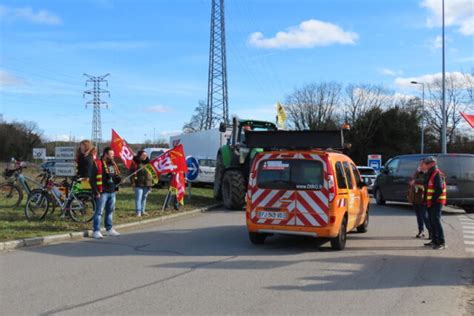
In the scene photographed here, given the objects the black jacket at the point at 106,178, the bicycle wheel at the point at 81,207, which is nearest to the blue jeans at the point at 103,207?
the black jacket at the point at 106,178

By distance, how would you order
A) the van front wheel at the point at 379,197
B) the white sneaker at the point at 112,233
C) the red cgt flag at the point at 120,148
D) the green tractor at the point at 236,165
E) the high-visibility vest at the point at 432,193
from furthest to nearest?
the van front wheel at the point at 379,197 → the green tractor at the point at 236,165 → the red cgt flag at the point at 120,148 → the white sneaker at the point at 112,233 → the high-visibility vest at the point at 432,193

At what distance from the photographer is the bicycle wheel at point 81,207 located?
12438 millimetres

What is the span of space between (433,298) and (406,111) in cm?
6670

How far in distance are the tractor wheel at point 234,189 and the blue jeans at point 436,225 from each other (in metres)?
7.16

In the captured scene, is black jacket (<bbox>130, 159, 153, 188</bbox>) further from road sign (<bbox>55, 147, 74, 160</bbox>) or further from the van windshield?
the van windshield

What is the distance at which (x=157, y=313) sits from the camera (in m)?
5.54

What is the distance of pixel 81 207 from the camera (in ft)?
41.3

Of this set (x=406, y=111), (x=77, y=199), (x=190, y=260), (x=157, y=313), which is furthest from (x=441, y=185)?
(x=406, y=111)

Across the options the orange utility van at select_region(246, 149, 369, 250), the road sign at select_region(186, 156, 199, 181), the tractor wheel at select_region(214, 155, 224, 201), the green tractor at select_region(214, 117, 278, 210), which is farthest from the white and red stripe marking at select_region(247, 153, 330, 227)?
the road sign at select_region(186, 156, 199, 181)

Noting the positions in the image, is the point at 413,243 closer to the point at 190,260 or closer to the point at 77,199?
the point at 190,260

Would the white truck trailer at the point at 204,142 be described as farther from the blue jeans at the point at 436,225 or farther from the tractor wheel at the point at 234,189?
the blue jeans at the point at 436,225

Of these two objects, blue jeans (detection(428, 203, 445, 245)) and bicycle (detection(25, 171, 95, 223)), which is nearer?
blue jeans (detection(428, 203, 445, 245))

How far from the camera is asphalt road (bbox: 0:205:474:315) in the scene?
230 inches

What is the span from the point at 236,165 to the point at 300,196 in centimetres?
779
